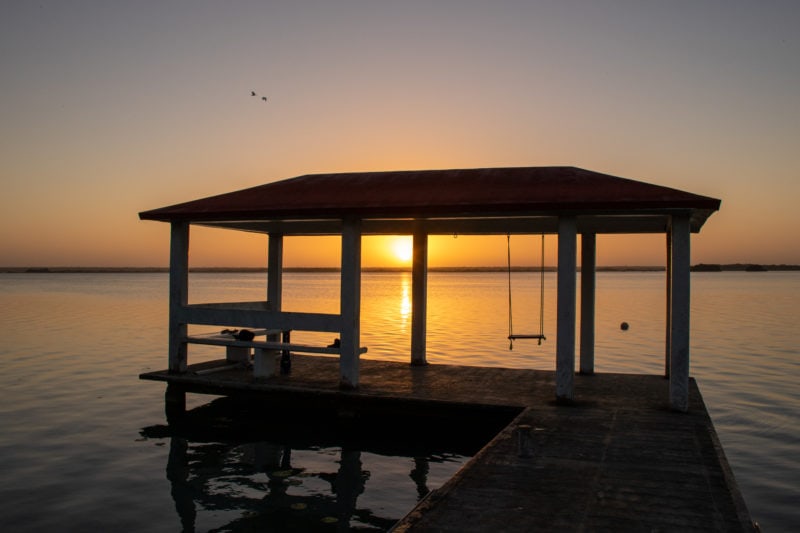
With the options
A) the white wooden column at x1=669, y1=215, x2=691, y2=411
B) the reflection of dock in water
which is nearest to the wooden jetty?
the white wooden column at x1=669, y1=215, x2=691, y2=411

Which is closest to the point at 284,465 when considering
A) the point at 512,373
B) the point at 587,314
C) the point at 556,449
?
the point at 556,449

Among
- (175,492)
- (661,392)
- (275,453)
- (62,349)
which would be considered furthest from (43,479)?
(62,349)

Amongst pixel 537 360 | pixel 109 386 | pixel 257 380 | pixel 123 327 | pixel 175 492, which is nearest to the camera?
pixel 175 492

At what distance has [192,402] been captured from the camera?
15.6 meters

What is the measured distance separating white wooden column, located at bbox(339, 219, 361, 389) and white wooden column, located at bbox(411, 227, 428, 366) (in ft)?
10.5

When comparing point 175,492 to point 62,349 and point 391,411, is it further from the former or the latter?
point 62,349

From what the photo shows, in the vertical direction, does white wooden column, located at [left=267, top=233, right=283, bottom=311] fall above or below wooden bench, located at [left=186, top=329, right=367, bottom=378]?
above

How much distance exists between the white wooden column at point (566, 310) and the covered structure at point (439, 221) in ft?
0.05

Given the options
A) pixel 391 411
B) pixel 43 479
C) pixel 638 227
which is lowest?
pixel 43 479

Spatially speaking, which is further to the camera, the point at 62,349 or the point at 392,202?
the point at 62,349

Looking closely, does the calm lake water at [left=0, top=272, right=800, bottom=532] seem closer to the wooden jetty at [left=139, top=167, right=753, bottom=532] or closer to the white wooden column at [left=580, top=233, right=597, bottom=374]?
the wooden jetty at [left=139, top=167, right=753, bottom=532]

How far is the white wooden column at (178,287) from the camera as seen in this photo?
43.0ft

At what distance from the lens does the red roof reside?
1026 centimetres

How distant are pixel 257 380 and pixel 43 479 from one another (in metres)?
3.92
